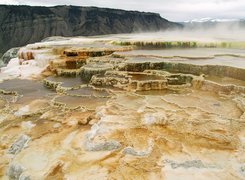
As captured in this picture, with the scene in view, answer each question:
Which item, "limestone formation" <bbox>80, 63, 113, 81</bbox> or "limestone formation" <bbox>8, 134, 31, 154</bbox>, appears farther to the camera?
"limestone formation" <bbox>80, 63, 113, 81</bbox>

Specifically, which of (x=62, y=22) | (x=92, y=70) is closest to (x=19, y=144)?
(x=92, y=70)

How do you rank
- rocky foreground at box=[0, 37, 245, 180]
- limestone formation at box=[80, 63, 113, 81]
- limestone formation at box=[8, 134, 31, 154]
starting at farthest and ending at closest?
limestone formation at box=[80, 63, 113, 81] → limestone formation at box=[8, 134, 31, 154] → rocky foreground at box=[0, 37, 245, 180]

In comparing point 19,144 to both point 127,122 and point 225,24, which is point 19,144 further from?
point 225,24

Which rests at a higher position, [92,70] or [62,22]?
[62,22]

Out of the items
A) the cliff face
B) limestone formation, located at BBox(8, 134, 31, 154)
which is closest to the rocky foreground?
limestone formation, located at BBox(8, 134, 31, 154)

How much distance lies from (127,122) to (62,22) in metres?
44.8

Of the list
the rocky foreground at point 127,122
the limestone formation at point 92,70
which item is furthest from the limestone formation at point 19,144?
the limestone formation at point 92,70

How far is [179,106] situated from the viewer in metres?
7.39

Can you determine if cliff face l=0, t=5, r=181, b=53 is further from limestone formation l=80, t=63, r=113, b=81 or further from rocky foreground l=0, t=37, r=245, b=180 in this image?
rocky foreground l=0, t=37, r=245, b=180

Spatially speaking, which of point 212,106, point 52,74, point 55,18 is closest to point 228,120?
point 212,106

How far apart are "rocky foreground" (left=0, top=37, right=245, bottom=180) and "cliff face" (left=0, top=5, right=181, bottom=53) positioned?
3586cm

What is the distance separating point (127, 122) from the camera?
21.2 ft

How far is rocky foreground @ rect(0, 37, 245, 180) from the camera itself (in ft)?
16.1

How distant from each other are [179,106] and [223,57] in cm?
623
